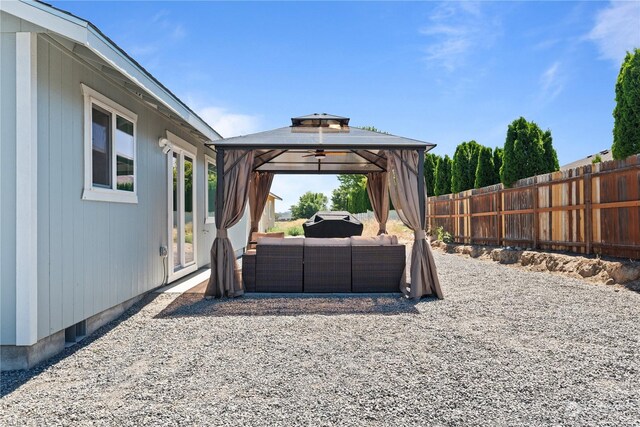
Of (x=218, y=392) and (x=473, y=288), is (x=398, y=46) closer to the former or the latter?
(x=473, y=288)

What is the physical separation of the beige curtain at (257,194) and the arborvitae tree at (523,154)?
6.52m

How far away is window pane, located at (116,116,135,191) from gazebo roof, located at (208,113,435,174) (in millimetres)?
1186

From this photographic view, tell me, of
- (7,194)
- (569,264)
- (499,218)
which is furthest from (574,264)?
(7,194)

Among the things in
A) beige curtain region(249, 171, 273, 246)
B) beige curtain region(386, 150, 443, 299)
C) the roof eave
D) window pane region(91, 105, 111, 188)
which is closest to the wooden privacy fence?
beige curtain region(386, 150, 443, 299)

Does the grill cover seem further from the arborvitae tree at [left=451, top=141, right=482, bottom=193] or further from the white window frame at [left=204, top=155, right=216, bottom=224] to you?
the arborvitae tree at [left=451, top=141, right=482, bottom=193]

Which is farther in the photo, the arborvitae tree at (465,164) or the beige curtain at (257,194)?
the arborvitae tree at (465,164)

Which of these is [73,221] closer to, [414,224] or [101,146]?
[101,146]

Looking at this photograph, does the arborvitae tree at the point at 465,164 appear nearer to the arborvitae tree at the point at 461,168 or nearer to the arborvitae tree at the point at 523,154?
the arborvitae tree at the point at 461,168

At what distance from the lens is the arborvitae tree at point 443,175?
1759cm

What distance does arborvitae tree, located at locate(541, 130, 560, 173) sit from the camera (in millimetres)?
10656

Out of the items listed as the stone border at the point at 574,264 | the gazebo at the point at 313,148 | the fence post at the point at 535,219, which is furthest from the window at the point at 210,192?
the fence post at the point at 535,219

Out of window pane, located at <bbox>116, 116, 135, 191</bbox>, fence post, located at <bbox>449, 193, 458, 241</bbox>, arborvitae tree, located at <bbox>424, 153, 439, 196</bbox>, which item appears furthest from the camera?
arborvitae tree, located at <bbox>424, 153, 439, 196</bbox>

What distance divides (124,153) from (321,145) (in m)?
2.72

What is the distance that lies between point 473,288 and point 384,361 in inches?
157
